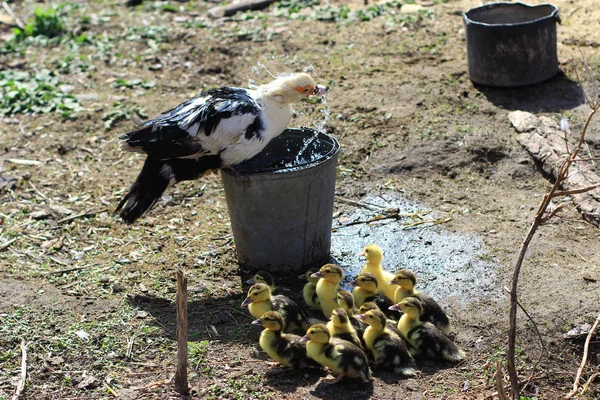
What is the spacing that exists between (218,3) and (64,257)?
684 centimetres

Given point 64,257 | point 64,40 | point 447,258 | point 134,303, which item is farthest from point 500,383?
point 64,40

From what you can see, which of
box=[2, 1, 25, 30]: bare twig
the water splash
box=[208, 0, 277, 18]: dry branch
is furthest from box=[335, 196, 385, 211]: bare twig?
box=[2, 1, 25, 30]: bare twig

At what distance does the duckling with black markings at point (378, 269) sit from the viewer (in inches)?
211

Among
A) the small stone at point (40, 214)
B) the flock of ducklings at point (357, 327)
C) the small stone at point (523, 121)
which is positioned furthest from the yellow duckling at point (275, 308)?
the small stone at point (523, 121)

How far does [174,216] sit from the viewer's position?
22.3 feet

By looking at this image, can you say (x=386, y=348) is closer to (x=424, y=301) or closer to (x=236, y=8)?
(x=424, y=301)

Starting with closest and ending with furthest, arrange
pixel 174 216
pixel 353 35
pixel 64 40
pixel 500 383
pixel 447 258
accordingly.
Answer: pixel 500 383 < pixel 447 258 < pixel 174 216 < pixel 353 35 < pixel 64 40

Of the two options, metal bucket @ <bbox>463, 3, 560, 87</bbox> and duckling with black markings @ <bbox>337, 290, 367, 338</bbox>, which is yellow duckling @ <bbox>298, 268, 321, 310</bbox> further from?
metal bucket @ <bbox>463, 3, 560, 87</bbox>

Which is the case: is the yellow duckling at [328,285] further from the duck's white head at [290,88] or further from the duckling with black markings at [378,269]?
the duck's white head at [290,88]

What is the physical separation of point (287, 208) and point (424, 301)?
123cm

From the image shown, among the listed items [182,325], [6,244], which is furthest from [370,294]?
[6,244]

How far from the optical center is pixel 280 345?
181 inches

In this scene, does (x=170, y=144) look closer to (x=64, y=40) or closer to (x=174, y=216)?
(x=174, y=216)

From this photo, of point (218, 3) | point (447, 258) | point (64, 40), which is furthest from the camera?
point (218, 3)
